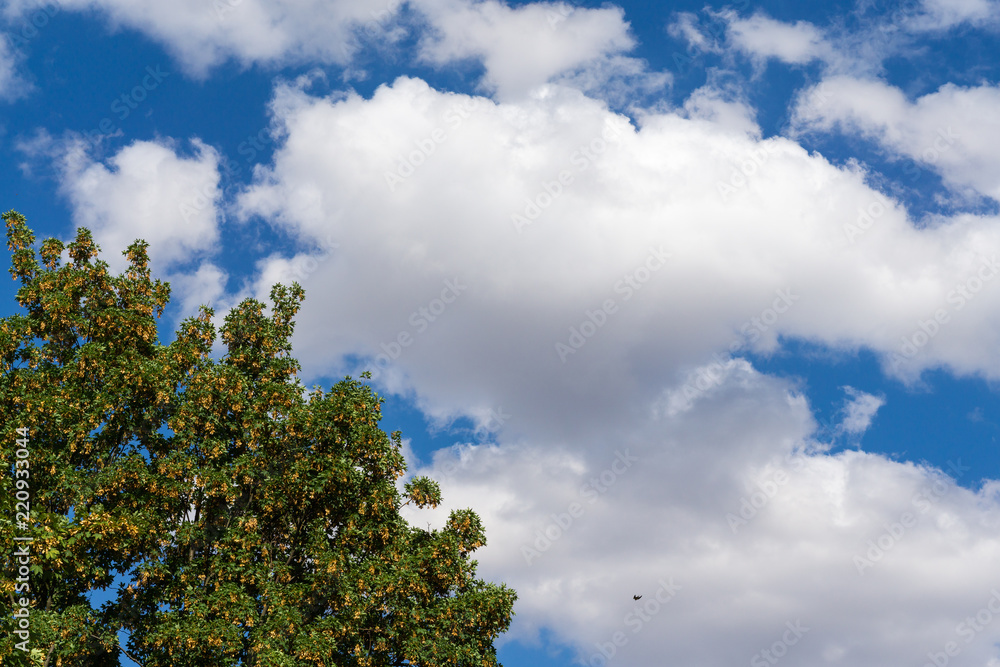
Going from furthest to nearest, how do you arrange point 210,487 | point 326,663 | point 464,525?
point 464,525 → point 210,487 → point 326,663

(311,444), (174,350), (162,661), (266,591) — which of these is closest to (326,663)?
(266,591)

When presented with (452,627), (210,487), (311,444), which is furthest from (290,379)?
(452,627)

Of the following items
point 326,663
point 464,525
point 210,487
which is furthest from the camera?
point 464,525

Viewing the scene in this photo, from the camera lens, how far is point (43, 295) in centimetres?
2612

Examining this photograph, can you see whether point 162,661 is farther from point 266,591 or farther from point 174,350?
point 174,350

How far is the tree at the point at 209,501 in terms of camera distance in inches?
914

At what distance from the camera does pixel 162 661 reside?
23453 mm

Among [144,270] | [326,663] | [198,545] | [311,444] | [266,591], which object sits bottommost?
[326,663]

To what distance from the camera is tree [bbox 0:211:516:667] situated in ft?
76.1

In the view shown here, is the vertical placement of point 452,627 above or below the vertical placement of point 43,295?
below

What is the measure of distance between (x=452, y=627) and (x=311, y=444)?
7315 millimetres

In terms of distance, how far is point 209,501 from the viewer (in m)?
Answer: 26.0

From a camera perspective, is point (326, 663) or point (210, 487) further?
point (210, 487)

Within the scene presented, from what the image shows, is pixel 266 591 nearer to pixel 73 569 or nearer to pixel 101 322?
pixel 73 569
